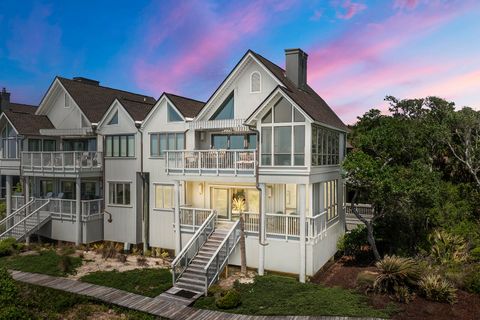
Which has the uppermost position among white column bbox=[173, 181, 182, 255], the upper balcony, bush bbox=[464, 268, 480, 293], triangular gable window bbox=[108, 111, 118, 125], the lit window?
the lit window

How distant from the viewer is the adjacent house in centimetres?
1755

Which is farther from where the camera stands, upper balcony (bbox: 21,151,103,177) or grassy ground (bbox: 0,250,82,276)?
upper balcony (bbox: 21,151,103,177)

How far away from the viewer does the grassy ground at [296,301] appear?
1278 cm

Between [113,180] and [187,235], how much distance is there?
8086 mm

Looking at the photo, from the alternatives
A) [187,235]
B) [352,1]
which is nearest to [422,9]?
[352,1]

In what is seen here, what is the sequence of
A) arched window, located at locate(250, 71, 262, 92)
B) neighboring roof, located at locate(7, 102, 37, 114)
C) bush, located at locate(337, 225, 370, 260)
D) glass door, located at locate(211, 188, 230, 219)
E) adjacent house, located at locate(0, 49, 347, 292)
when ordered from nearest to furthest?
adjacent house, located at locate(0, 49, 347, 292), arched window, located at locate(250, 71, 262, 92), glass door, located at locate(211, 188, 230, 219), bush, located at locate(337, 225, 370, 260), neighboring roof, located at locate(7, 102, 37, 114)

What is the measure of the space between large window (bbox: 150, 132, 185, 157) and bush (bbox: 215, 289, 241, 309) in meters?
11.2

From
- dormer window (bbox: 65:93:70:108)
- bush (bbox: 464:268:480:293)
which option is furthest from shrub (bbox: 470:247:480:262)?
dormer window (bbox: 65:93:70:108)

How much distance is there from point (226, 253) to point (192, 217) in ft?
11.6

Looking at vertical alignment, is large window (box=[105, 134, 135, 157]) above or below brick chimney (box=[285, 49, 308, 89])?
below

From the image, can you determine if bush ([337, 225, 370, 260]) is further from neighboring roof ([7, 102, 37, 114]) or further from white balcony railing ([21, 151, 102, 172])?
neighboring roof ([7, 102, 37, 114])

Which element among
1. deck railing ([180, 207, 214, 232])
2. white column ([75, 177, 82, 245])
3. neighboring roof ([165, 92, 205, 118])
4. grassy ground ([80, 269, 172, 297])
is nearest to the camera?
grassy ground ([80, 269, 172, 297])

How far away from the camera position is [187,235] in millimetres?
20500

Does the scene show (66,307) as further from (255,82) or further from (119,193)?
(255,82)
